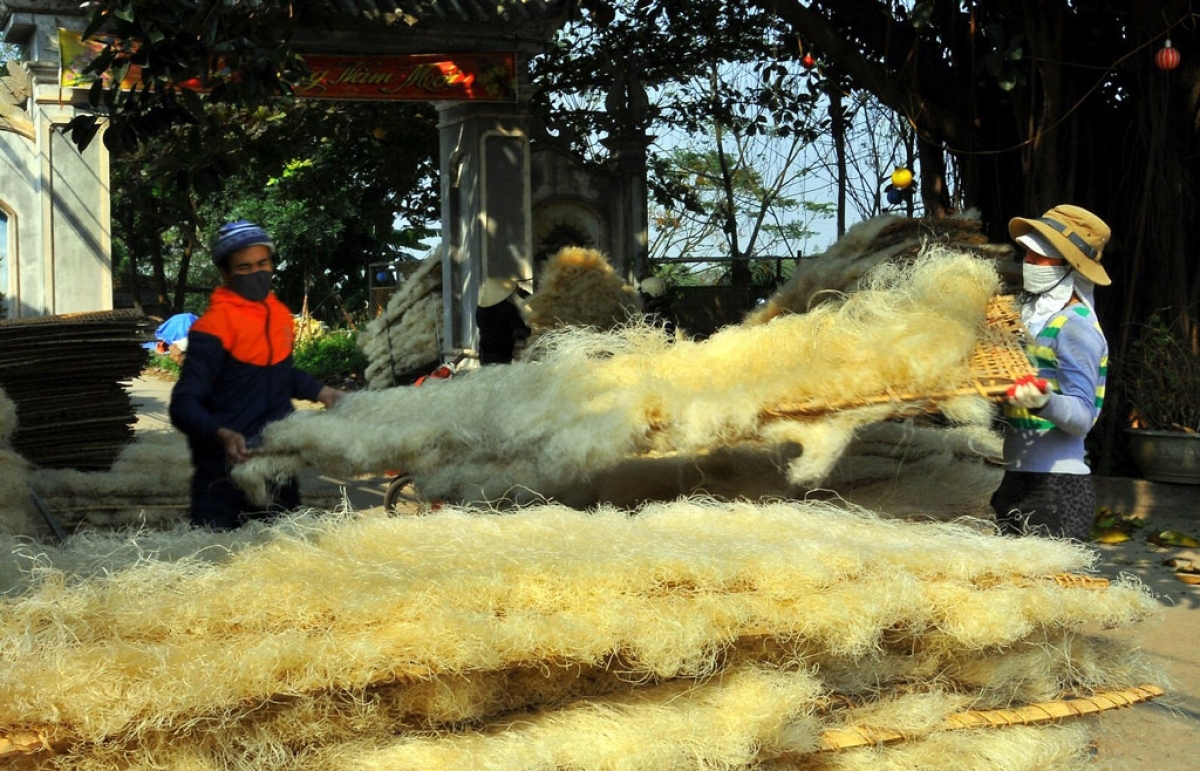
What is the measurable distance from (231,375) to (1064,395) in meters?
2.16

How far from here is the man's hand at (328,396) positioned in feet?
10.9

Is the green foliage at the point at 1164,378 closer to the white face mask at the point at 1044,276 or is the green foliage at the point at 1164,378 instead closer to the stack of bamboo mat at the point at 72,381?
the white face mask at the point at 1044,276

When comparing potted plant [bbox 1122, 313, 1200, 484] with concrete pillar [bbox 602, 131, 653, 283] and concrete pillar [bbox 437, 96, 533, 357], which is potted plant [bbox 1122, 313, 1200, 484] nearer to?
concrete pillar [bbox 437, 96, 533, 357]

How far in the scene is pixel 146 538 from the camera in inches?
94.5

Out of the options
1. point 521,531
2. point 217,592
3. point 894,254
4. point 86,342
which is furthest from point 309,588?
point 86,342

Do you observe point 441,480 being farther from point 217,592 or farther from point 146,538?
point 217,592

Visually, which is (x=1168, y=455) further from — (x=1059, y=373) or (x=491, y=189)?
(x=491, y=189)

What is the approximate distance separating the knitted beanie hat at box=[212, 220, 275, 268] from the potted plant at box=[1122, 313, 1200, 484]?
18.6ft

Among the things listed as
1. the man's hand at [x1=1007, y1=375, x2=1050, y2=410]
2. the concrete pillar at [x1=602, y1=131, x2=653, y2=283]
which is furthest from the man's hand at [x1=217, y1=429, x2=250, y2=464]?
the concrete pillar at [x1=602, y1=131, x2=653, y2=283]

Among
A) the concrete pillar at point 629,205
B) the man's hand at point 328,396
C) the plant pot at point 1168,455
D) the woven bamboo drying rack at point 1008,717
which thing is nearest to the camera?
the woven bamboo drying rack at point 1008,717

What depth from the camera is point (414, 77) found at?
1098 cm

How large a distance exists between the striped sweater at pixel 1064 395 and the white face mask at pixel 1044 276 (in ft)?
0.27

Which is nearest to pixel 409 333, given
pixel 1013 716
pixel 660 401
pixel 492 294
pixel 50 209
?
pixel 50 209

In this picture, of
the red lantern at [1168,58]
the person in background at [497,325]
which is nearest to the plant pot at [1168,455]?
the red lantern at [1168,58]
